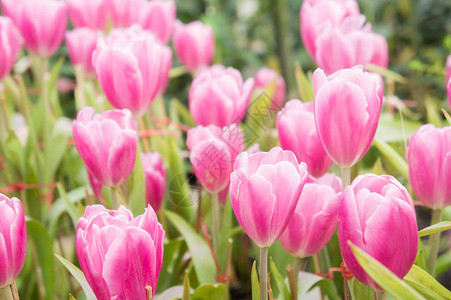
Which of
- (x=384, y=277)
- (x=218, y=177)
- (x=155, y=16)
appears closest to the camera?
(x=384, y=277)

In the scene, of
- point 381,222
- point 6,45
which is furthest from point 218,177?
point 6,45

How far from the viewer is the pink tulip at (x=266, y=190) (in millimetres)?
477

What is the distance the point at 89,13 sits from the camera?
1.09 m

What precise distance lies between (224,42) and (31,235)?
1563 millimetres

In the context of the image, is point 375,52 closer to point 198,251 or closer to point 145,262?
point 198,251

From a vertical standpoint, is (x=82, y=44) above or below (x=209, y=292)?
above

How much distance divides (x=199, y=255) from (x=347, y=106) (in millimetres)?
301

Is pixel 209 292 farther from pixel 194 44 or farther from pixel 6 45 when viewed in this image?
pixel 194 44

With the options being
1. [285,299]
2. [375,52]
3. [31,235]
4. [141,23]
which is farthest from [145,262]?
[141,23]

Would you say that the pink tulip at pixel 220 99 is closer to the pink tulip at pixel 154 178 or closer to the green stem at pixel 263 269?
the pink tulip at pixel 154 178

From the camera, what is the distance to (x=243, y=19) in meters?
2.58

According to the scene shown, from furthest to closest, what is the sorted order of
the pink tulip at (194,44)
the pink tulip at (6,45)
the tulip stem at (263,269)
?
1. the pink tulip at (194,44)
2. the pink tulip at (6,45)
3. the tulip stem at (263,269)

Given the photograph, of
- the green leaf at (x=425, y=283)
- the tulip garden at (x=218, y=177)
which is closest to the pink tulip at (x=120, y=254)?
the tulip garden at (x=218, y=177)

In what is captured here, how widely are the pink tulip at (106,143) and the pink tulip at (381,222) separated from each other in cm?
25
